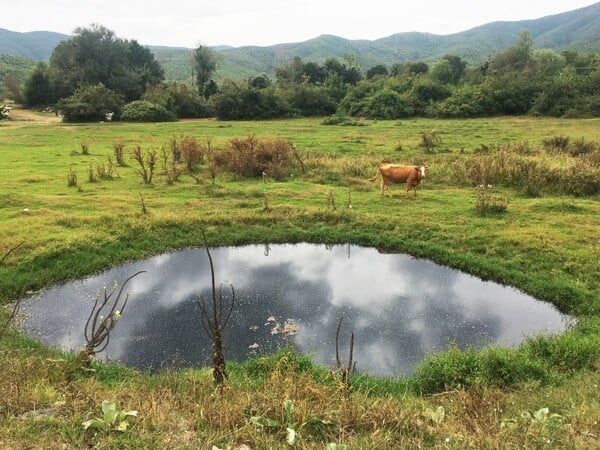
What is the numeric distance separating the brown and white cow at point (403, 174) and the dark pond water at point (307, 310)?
15.3 feet

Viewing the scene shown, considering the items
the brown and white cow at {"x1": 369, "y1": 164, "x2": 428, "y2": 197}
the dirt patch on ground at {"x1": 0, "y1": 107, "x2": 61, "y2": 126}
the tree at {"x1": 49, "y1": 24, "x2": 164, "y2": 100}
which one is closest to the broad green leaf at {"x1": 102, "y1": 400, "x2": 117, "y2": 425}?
the brown and white cow at {"x1": 369, "y1": 164, "x2": 428, "y2": 197}

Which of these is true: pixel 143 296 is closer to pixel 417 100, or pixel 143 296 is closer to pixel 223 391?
pixel 223 391

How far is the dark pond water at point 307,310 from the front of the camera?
7.89 m

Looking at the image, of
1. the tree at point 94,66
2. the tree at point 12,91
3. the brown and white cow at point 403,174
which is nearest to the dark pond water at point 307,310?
the brown and white cow at point 403,174

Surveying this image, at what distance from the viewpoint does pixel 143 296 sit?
9773mm

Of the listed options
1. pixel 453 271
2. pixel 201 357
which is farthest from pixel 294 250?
pixel 201 357

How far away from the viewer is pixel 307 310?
9.19 metres

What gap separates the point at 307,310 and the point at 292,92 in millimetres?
44433

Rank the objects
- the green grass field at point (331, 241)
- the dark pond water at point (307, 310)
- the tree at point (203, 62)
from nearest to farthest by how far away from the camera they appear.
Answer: the green grass field at point (331, 241)
the dark pond water at point (307, 310)
the tree at point (203, 62)

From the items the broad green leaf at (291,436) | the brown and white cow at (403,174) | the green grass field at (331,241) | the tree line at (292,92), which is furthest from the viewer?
the tree line at (292,92)

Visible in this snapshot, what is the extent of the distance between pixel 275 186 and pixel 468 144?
45.0ft

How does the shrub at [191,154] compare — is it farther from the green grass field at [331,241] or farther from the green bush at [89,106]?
the green bush at [89,106]

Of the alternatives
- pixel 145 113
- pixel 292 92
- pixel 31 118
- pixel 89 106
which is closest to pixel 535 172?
pixel 292 92

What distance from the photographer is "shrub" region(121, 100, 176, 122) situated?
44.4m
